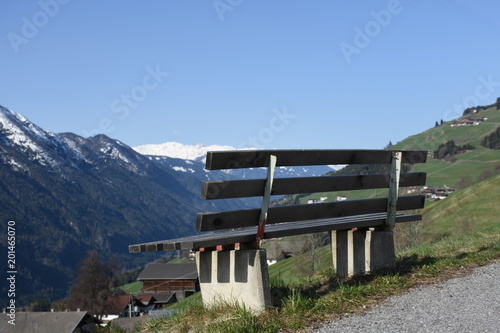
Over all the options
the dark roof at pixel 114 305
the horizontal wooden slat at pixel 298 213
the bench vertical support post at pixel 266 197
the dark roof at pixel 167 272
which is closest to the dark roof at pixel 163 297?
the dark roof at pixel 167 272

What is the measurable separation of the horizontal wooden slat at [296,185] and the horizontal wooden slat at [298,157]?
0.20 meters

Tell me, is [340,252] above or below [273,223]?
below

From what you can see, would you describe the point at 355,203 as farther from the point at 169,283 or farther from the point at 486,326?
the point at 169,283

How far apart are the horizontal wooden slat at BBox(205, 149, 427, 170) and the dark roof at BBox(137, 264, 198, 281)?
422 ft

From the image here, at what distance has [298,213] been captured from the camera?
7074 mm

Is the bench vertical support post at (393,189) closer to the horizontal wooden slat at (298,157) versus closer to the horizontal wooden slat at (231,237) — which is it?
the horizontal wooden slat at (298,157)

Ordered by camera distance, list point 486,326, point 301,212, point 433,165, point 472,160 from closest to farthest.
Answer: point 486,326 < point 301,212 < point 472,160 < point 433,165

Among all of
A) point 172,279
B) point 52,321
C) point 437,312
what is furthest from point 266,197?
point 172,279

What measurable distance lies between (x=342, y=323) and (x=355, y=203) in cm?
248

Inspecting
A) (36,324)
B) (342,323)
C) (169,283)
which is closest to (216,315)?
(342,323)

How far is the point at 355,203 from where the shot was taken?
805cm

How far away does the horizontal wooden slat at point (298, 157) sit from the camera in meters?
6.07

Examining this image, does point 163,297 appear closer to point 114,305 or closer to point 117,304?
point 117,304

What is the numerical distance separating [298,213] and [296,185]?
431mm
